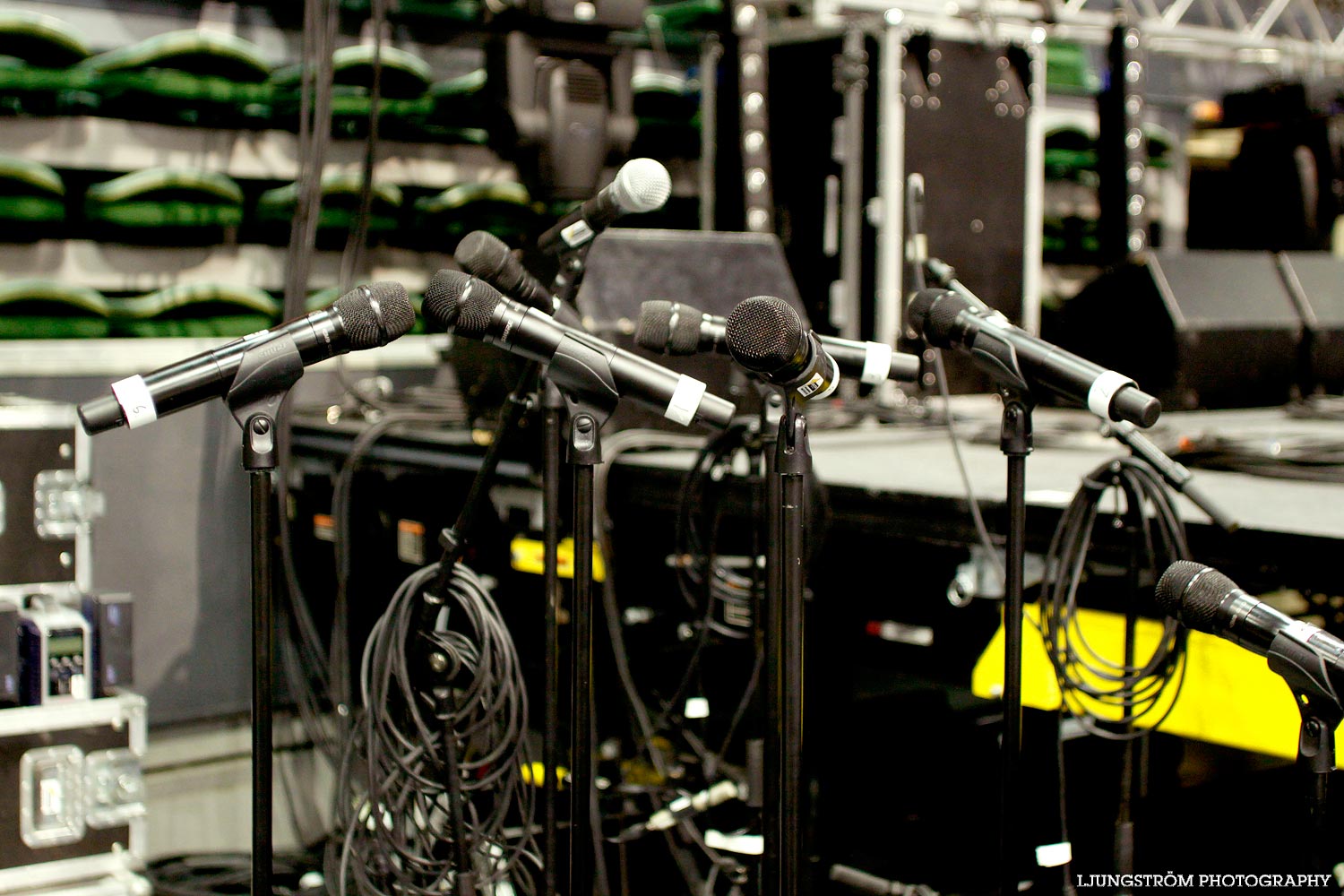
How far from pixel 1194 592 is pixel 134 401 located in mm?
937

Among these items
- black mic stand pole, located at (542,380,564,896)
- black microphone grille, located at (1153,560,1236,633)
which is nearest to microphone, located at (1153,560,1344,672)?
black microphone grille, located at (1153,560,1236,633)

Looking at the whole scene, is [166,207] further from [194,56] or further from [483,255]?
[483,255]

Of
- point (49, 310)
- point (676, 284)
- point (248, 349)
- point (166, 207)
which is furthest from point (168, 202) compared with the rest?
Result: point (248, 349)

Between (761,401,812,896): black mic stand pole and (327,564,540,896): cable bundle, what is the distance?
47cm

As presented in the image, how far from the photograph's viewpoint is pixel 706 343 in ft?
4.56

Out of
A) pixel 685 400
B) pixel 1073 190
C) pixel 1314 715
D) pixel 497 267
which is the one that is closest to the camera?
pixel 1314 715

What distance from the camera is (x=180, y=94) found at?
2.89 m

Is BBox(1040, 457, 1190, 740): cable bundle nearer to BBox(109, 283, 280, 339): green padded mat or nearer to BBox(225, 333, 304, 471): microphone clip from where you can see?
BBox(225, 333, 304, 471): microphone clip

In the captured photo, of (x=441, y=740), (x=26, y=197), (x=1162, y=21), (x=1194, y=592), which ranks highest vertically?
(x=1162, y=21)

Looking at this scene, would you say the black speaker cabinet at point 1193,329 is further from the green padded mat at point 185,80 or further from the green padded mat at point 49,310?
the green padded mat at point 49,310

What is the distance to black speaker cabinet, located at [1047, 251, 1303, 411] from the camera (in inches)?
→ 124

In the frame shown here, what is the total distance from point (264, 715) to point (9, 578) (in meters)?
0.98

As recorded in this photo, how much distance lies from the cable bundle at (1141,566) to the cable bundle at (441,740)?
0.69m

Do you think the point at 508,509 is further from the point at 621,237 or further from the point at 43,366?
the point at 43,366
